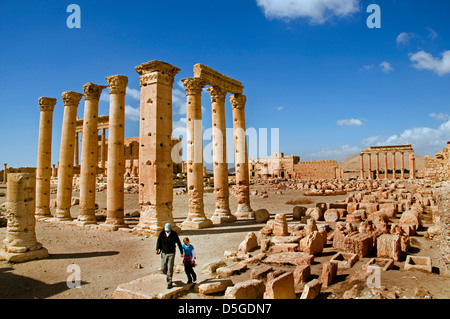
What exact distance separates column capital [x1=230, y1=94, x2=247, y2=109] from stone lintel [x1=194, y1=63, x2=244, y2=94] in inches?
11.3

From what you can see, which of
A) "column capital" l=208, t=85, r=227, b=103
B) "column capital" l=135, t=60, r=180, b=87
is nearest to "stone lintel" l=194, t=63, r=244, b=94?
"column capital" l=208, t=85, r=227, b=103

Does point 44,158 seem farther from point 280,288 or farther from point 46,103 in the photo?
point 280,288

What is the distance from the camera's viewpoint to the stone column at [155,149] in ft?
42.4

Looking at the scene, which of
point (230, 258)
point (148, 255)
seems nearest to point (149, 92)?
point (148, 255)

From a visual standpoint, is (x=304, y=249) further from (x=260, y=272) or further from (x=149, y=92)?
(x=149, y=92)

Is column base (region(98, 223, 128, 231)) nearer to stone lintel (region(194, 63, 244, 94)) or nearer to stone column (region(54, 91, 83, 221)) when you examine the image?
stone column (region(54, 91, 83, 221))

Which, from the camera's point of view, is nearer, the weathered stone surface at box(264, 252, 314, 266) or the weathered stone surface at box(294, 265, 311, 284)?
the weathered stone surface at box(294, 265, 311, 284)

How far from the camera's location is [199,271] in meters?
8.44

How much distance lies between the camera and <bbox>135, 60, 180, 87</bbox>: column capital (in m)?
13.2

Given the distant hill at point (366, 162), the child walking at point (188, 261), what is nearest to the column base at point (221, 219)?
the child walking at point (188, 261)

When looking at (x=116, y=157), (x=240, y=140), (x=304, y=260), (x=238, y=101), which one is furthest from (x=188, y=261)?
(x=238, y=101)

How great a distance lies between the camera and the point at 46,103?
63.6 ft

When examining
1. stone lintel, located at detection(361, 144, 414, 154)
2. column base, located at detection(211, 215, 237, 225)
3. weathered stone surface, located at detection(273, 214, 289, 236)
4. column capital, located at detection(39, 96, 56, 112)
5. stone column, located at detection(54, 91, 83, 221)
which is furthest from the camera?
stone lintel, located at detection(361, 144, 414, 154)
